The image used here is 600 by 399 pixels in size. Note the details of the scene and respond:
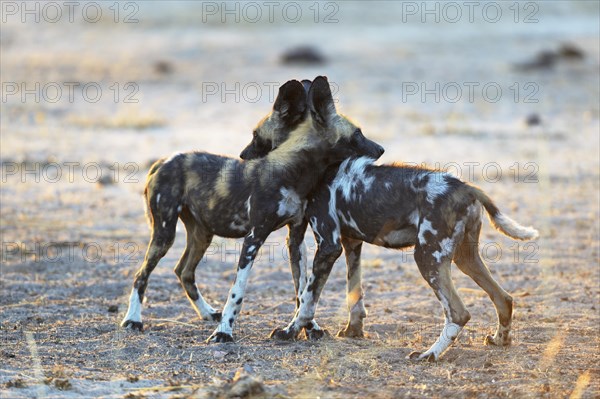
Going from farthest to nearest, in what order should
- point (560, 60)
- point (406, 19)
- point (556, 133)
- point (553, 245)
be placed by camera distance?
point (406, 19) → point (560, 60) → point (556, 133) → point (553, 245)

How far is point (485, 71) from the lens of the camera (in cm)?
2991

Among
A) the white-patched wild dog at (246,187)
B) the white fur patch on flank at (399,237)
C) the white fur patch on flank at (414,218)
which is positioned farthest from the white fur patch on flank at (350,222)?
the white fur patch on flank at (414,218)

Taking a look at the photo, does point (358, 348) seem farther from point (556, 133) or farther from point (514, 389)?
point (556, 133)

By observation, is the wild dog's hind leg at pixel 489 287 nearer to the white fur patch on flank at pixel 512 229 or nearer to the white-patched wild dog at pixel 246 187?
the white fur patch on flank at pixel 512 229

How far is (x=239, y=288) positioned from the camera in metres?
8.24

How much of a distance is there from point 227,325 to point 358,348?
112 centimetres

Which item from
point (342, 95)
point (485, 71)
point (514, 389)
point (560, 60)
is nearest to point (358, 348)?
point (514, 389)

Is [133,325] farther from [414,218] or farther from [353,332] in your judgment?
[414,218]

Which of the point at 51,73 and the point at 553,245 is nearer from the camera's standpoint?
the point at 553,245

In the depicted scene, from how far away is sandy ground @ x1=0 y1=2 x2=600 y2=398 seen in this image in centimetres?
703

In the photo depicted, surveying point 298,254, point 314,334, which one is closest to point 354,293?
point 314,334

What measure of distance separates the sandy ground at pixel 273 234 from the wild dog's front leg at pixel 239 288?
0.24 metres

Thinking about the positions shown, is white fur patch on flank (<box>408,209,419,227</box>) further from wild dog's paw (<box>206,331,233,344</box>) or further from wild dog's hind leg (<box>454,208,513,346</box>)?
wild dog's paw (<box>206,331,233,344</box>)

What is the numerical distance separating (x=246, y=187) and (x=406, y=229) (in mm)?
1510
